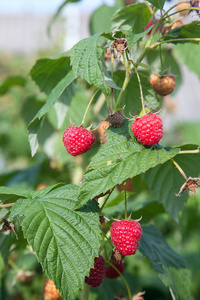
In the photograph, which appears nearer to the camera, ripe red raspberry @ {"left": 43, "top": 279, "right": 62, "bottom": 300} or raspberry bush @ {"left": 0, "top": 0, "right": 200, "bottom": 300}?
raspberry bush @ {"left": 0, "top": 0, "right": 200, "bottom": 300}

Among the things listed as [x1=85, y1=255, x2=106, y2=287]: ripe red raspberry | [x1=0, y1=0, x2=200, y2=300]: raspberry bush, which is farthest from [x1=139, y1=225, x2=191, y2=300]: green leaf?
[x1=85, y1=255, x2=106, y2=287]: ripe red raspberry

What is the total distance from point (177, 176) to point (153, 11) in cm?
37

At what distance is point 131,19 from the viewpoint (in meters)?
1.02

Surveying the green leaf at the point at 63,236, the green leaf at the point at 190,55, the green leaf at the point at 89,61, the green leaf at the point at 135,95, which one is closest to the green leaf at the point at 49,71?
the green leaf at the point at 135,95

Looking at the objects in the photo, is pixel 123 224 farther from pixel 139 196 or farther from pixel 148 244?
pixel 139 196

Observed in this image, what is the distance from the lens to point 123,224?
0.85 metres

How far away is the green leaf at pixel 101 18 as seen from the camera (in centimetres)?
162

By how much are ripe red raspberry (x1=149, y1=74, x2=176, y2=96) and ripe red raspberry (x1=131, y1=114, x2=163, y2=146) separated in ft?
0.65

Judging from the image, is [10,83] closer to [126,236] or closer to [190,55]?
[190,55]

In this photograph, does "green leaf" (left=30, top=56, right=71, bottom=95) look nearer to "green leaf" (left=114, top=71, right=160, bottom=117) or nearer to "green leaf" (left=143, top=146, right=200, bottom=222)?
"green leaf" (left=114, top=71, right=160, bottom=117)

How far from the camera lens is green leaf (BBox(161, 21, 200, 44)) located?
0.90 meters

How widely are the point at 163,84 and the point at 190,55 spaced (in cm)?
59

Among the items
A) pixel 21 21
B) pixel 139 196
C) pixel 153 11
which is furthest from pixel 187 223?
pixel 21 21

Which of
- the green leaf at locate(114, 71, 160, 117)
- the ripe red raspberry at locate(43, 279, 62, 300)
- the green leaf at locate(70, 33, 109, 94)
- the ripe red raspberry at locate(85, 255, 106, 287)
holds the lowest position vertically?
the ripe red raspberry at locate(43, 279, 62, 300)
